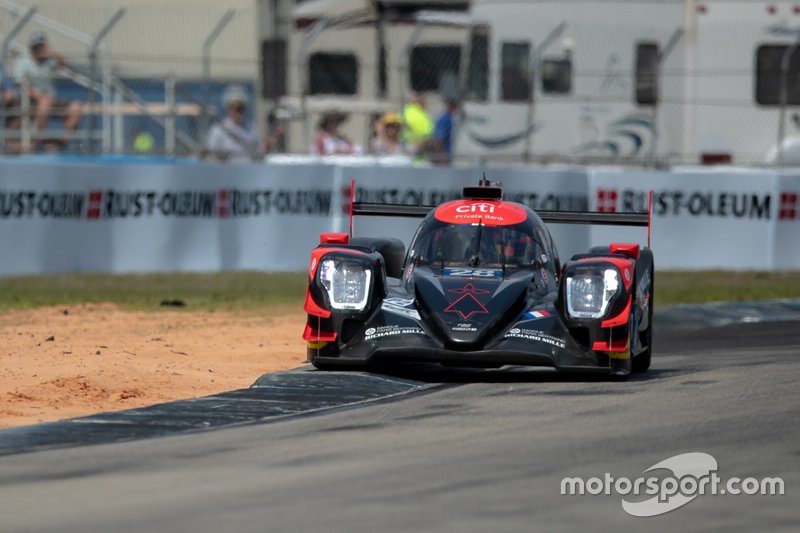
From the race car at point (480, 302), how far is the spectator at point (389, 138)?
32.1ft

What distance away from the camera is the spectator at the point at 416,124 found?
67.9 feet

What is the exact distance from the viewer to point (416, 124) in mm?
20891

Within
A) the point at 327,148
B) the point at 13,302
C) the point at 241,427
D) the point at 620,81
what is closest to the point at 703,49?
the point at 620,81

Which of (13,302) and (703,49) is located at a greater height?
(703,49)

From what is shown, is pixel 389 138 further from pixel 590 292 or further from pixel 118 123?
pixel 590 292

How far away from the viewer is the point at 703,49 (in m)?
21.9

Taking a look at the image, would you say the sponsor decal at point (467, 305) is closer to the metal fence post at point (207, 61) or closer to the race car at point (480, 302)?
the race car at point (480, 302)

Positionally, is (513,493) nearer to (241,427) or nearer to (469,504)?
(469,504)

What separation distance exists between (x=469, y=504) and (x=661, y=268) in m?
14.4

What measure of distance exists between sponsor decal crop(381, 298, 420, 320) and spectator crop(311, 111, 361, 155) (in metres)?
11.0

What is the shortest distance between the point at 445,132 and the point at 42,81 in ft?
17.0

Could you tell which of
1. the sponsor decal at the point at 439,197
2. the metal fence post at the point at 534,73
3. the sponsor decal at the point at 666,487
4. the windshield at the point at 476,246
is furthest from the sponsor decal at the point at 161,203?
the sponsor decal at the point at 666,487

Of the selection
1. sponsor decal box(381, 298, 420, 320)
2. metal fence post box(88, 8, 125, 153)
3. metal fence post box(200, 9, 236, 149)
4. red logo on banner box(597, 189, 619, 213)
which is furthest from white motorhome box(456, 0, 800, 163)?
sponsor decal box(381, 298, 420, 320)

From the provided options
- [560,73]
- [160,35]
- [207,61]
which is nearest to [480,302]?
[207,61]
